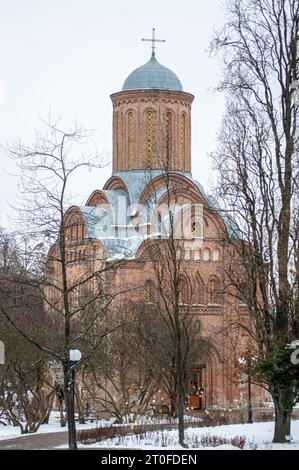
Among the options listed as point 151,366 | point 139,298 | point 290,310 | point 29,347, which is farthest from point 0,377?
point 290,310

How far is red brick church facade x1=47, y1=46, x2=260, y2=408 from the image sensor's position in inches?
1791

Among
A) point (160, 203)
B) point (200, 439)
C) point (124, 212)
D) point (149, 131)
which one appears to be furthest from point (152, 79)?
point (200, 439)

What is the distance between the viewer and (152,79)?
162 feet

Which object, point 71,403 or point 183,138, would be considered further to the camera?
point 183,138

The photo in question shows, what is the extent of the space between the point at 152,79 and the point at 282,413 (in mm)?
29877

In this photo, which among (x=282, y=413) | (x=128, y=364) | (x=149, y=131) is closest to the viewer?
(x=282, y=413)

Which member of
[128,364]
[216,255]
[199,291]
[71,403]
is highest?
[216,255]

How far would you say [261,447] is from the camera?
68.1 feet

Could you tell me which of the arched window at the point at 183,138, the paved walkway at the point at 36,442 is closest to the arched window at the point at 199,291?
the arched window at the point at 183,138

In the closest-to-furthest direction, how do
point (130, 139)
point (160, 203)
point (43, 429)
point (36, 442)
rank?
1. point (36, 442)
2. point (43, 429)
3. point (160, 203)
4. point (130, 139)

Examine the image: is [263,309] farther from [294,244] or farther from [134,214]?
[134,214]

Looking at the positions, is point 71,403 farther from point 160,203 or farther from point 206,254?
point 206,254

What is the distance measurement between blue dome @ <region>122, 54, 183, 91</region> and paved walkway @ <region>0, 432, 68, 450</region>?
77.3 feet

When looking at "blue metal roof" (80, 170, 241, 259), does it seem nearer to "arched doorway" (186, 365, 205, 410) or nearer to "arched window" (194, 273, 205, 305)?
"arched window" (194, 273, 205, 305)
